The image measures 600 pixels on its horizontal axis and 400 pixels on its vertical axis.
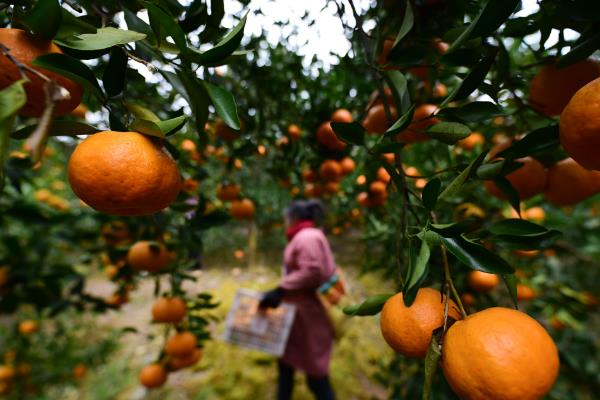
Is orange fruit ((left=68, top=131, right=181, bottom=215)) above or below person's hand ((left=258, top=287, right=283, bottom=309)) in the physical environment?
above

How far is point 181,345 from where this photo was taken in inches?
50.9

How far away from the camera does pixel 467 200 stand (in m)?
1.27

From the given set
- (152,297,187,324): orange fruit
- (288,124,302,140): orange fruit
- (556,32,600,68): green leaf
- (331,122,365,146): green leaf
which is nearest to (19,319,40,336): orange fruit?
(152,297,187,324): orange fruit

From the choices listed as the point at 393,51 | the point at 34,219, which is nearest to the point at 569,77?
the point at 393,51

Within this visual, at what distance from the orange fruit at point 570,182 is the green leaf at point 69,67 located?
0.88 m

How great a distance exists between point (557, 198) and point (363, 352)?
2.72 metres

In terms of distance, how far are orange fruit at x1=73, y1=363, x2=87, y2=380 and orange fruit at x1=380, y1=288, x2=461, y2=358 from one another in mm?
2975

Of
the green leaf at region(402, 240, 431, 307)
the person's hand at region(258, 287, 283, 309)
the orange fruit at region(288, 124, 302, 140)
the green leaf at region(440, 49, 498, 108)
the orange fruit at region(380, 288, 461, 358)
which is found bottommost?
the person's hand at region(258, 287, 283, 309)

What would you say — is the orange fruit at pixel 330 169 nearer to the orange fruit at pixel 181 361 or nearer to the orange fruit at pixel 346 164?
the orange fruit at pixel 346 164

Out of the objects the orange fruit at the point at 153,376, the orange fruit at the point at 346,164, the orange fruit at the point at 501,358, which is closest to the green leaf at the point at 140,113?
the orange fruit at the point at 501,358

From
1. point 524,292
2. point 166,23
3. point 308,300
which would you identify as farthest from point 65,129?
point 524,292

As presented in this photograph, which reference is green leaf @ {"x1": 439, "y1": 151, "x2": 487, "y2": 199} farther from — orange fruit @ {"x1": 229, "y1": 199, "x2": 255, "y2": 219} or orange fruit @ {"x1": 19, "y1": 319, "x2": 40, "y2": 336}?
orange fruit @ {"x1": 19, "y1": 319, "x2": 40, "y2": 336}

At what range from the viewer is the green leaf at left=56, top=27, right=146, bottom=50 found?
388 millimetres

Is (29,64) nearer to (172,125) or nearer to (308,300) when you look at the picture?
(172,125)
